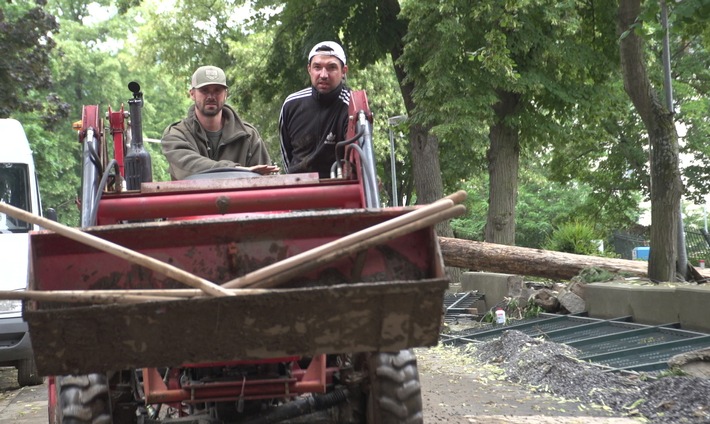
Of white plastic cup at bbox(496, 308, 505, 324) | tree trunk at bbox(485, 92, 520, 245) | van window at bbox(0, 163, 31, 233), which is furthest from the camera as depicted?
tree trunk at bbox(485, 92, 520, 245)

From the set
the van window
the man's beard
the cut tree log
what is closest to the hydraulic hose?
the man's beard

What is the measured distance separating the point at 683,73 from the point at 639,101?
17990 mm

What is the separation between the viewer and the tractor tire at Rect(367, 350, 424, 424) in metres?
5.21

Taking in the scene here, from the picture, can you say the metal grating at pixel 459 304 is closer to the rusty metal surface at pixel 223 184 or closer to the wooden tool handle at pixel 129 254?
the rusty metal surface at pixel 223 184

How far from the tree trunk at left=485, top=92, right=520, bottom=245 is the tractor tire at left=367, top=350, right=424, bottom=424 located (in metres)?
16.9

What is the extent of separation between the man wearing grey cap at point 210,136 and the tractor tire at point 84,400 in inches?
91.1

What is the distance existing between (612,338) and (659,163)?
11.3 feet

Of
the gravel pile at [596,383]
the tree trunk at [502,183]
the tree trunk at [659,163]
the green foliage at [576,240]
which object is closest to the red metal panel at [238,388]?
the gravel pile at [596,383]

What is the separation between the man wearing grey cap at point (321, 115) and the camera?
25.6ft

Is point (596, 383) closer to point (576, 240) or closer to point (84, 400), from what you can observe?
point (84, 400)

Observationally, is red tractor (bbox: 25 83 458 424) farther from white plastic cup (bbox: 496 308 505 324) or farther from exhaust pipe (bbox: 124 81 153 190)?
white plastic cup (bbox: 496 308 505 324)

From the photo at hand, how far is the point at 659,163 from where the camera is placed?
45.2ft

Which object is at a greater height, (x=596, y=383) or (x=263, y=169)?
(x=263, y=169)

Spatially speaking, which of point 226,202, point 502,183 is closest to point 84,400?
point 226,202
